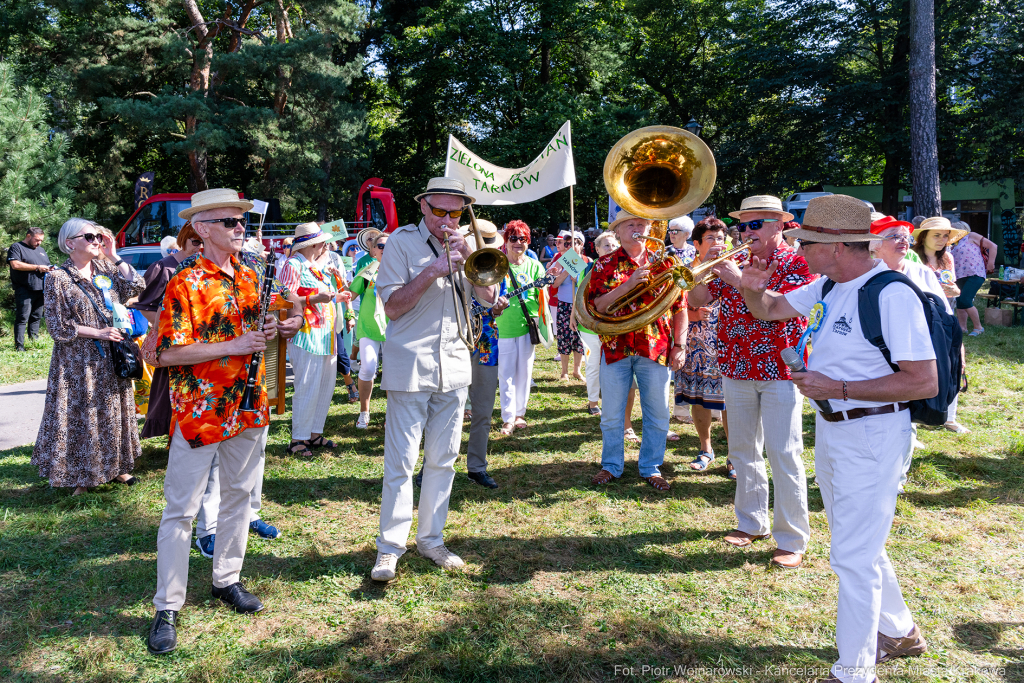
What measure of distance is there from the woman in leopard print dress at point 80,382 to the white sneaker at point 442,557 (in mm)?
2889

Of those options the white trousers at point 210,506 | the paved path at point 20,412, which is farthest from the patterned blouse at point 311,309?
the paved path at point 20,412

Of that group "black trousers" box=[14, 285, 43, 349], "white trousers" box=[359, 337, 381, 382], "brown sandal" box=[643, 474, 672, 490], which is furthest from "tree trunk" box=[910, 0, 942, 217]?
"black trousers" box=[14, 285, 43, 349]

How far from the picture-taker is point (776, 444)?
4184 millimetres

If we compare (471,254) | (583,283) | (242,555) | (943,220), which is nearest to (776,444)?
(583,283)

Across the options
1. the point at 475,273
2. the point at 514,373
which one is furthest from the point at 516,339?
the point at 475,273

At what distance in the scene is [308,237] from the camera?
6273mm

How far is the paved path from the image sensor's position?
6902mm

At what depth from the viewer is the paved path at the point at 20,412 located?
6.90m

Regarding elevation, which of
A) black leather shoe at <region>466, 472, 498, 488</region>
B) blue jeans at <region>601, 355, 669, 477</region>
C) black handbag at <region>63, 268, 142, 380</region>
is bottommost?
black leather shoe at <region>466, 472, 498, 488</region>

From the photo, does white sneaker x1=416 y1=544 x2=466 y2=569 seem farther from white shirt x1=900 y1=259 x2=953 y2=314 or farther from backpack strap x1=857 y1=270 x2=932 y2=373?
white shirt x1=900 y1=259 x2=953 y2=314

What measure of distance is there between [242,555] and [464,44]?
23888 millimetres

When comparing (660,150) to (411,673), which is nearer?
(411,673)

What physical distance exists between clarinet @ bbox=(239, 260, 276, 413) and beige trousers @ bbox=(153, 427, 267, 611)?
0.19m

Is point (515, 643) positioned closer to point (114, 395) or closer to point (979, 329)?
point (114, 395)
